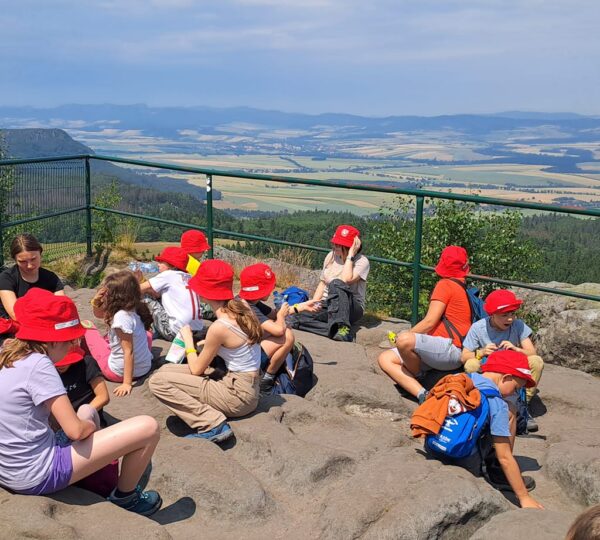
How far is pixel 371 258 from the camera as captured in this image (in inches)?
295

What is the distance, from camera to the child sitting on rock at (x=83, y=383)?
4.30 m

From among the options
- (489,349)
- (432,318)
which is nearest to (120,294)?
(432,318)

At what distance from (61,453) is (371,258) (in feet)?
13.9

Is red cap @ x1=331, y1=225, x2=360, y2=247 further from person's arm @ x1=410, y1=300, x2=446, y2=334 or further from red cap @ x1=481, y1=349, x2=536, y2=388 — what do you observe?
red cap @ x1=481, y1=349, x2=536, y2=388

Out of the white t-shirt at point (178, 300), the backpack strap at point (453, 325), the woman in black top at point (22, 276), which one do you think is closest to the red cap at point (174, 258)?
the white t-shirt at point (178, 300)

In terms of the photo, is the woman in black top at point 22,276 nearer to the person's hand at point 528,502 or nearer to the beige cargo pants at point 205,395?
the beige cargo pants at point 205,395

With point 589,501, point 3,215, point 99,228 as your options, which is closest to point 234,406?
point 589,501

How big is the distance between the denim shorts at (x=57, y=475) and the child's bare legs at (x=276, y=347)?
6.99 feet

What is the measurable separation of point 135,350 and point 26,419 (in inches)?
76.8

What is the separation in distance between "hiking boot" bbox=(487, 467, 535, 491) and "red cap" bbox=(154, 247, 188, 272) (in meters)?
2.97

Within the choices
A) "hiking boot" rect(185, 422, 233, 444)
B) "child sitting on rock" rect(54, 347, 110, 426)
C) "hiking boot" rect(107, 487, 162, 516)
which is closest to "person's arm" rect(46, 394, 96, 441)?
"hiking boot" rect(107, 487, 162, 516)

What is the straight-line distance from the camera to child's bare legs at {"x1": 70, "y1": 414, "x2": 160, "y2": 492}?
380cm

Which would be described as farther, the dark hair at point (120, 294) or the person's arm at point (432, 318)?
the person's arm at point (432, 318)

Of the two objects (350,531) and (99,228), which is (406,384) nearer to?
(350,531)
